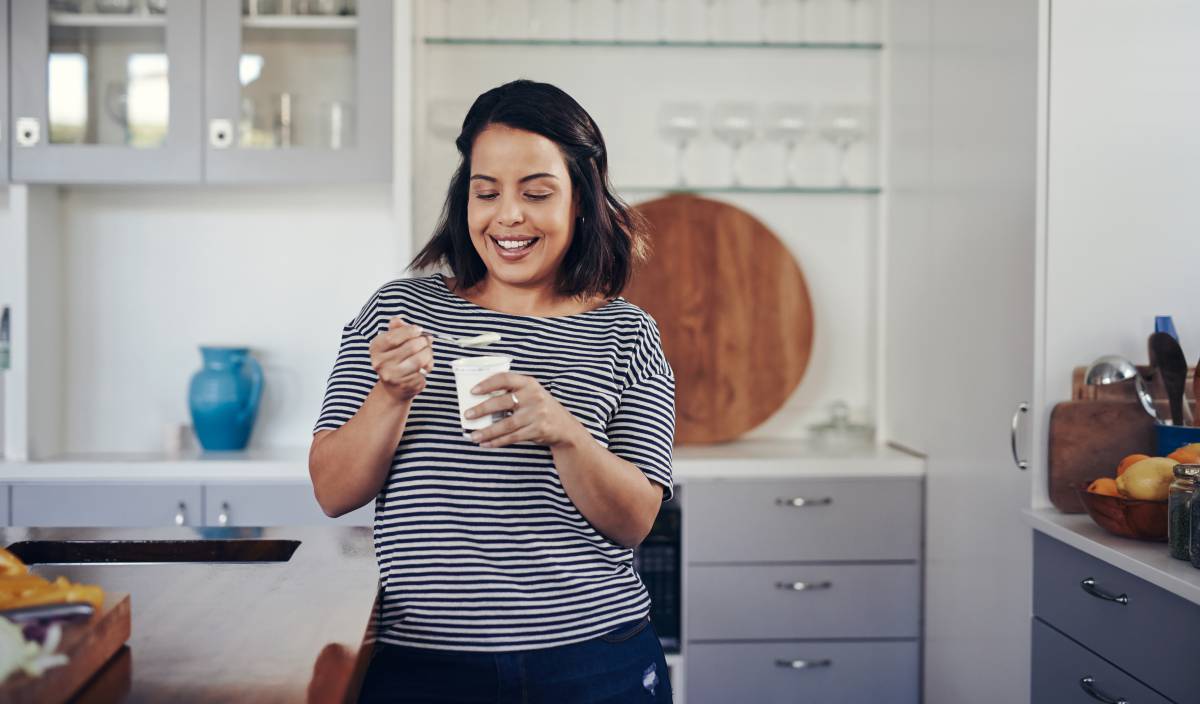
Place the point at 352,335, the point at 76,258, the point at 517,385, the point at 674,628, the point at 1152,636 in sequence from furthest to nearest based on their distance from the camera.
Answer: the point at 76,258
the point at 674,628
the point at 1152,636
the point at 352,335
the point at 517,385

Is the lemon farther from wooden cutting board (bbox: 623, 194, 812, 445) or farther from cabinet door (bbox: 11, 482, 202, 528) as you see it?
cabinet door (bbox: 11, 482, 202, 528)

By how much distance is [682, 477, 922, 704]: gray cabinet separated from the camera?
2639 mm

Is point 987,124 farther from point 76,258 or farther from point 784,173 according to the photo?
point 76,258

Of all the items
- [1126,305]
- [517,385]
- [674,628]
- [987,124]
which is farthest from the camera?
[674,628]

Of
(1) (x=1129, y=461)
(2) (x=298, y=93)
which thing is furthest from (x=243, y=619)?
(2) (x=298, y=93)

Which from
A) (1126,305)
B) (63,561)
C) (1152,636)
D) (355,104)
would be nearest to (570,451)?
(63,561)

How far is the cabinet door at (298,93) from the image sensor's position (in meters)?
2.70

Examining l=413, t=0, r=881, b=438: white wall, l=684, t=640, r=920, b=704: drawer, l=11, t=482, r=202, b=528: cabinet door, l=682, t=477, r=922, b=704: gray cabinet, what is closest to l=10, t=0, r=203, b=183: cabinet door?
l=413, t=0, r=881, b=438: white wall

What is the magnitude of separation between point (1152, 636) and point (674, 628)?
132 centimetres

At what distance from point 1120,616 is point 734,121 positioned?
1692 millimetres

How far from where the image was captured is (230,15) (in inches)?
106

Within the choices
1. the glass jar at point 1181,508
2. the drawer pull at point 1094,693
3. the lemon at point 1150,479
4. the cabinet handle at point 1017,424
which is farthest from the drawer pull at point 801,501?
the glass jar at point 1181,508

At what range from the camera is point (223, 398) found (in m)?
2.80

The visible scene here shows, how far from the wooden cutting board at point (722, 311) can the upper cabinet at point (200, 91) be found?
80 centimetres
